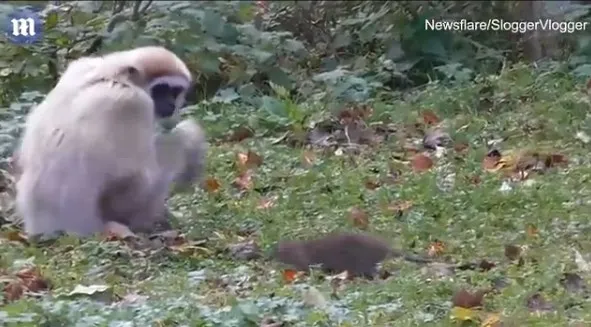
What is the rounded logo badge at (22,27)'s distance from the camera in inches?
401

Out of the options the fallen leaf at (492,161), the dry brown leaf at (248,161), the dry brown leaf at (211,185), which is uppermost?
the fallen leaf at (492,161)

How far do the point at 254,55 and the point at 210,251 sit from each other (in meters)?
4.39

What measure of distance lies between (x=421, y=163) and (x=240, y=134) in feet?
5.10

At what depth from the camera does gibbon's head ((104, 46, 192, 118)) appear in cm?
707

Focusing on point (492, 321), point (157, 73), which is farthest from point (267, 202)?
point (492, 321)

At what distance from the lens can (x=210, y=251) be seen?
21.2ft

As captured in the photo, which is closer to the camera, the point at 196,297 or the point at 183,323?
the point at 183,323

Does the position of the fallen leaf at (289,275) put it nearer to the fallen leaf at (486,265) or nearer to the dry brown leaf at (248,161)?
the fallen leaf at (486,265)

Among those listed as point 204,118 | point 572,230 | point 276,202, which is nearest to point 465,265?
point 572,230

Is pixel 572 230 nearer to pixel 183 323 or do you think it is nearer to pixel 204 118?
pixel 183 323

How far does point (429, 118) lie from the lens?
9.30 metres

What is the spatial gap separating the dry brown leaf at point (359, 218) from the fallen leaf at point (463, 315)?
1712 mm

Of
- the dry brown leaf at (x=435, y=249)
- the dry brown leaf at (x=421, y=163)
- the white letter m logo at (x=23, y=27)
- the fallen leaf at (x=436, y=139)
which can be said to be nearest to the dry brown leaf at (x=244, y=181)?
the dry brown leaf at (x=421, y=163)
